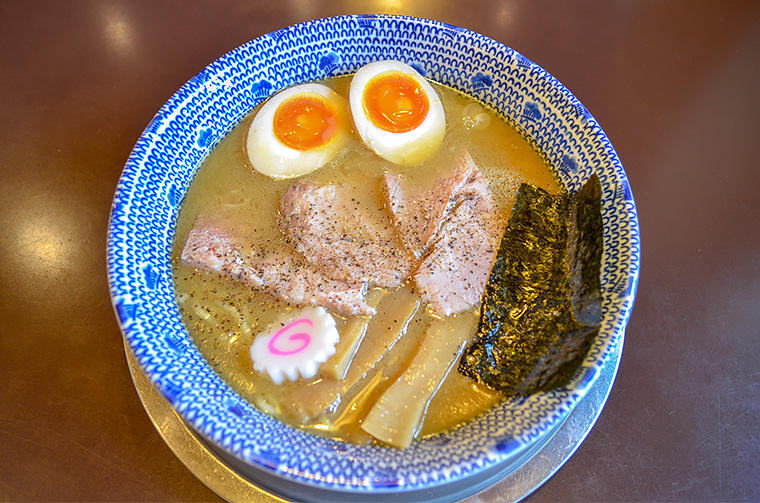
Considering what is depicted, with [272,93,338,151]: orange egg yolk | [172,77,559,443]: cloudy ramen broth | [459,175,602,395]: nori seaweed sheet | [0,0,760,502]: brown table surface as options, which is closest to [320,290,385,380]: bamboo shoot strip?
[172,77,559,443]: cloudy ramen broth

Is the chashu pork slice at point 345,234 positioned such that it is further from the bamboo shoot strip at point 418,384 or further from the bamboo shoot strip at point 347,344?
the bamboo shoot strip at point 418,384

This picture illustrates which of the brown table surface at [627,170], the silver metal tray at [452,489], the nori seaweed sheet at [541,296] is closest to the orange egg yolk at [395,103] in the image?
the nori seaweed sheet at [541,296]

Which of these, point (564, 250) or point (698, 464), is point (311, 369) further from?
point (698, 464)

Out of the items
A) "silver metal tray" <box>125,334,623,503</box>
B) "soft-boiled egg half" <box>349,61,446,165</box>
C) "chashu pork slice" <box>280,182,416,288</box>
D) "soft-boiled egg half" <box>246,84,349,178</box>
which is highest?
"soft-boiled egg half" <box>349,61,446,165</box>

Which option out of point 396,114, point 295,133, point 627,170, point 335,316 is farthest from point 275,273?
point 627,170

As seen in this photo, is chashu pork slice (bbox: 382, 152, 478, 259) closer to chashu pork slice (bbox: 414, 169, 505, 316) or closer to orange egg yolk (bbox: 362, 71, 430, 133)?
chashu pork slice (bbox: 414, 169, 505, 316)

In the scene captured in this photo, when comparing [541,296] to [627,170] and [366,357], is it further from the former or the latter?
[627,170]

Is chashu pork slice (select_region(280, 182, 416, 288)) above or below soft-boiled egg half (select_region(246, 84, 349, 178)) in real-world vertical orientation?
below
